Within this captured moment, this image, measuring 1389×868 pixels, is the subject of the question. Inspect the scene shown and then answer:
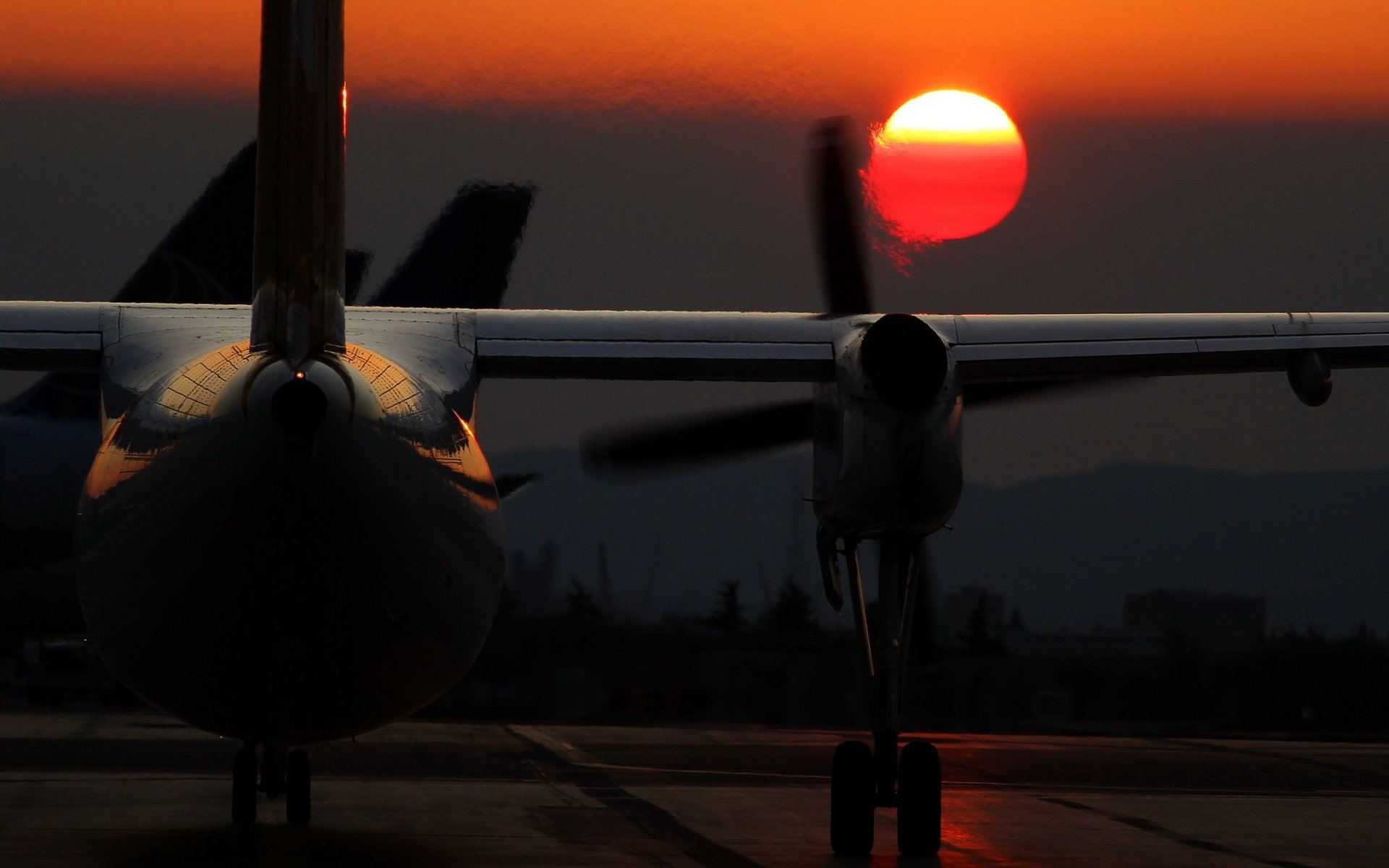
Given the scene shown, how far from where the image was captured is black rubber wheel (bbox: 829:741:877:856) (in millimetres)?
13531

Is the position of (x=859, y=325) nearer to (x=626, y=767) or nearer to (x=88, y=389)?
(x=626, y=767)

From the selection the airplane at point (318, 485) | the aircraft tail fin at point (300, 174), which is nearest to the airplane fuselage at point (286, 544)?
the airplane at point (318, 485)

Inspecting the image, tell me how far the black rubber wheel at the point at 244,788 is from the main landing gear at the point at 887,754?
4.62 m

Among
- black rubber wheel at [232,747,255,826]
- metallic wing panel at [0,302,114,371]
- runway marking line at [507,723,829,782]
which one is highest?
metallic wing panel at [0,302,114,371]

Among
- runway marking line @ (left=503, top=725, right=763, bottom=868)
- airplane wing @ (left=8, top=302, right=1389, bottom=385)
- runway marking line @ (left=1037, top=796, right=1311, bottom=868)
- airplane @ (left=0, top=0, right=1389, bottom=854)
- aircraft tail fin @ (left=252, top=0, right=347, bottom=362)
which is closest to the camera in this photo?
airplane @ (left=0, top=0, right=1389, bottom=854)

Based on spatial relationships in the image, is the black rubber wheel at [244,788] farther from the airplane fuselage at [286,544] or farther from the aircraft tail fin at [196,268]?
the aircraft tail fin at [196,268]

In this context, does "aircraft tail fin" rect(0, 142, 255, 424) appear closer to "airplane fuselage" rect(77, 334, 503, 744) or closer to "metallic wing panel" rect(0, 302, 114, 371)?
"metallic wing panel" rect(0, 302, 114, 371)

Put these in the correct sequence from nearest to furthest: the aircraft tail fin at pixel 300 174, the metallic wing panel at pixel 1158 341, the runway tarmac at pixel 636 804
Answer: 1. the aircraft tail fin at pixel 300 174
2. the runway tarmac at pixel 636 804
3. the metallic wing panel at pixel 1158 341

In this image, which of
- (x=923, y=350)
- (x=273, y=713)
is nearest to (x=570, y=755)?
(x=923, y=350)

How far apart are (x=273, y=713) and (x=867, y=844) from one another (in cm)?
520

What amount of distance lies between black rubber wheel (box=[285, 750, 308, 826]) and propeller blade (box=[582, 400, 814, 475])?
135 inches

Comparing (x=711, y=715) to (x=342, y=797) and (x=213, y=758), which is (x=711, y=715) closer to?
(x=213, y=758)

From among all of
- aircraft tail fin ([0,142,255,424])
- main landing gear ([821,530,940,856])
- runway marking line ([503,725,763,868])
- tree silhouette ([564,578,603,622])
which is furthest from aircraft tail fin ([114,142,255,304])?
main landing gear ([821,530,940,856])

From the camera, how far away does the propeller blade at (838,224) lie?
1491cm
